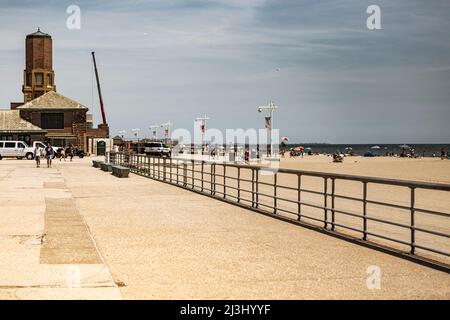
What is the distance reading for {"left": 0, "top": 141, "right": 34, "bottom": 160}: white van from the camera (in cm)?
7156

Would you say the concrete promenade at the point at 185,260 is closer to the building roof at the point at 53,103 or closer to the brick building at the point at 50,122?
the brick building at the point at 50,122

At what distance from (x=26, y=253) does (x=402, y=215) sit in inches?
485

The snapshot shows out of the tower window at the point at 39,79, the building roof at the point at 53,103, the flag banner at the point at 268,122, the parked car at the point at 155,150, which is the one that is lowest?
the parked car at the point at 155,150

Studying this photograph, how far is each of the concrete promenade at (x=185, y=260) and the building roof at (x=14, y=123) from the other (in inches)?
2887

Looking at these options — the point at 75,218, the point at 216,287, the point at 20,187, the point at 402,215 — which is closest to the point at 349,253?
the point at 216,287

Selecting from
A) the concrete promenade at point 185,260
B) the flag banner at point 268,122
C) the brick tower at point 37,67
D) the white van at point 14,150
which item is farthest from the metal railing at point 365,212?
the brick tower at point 37,67

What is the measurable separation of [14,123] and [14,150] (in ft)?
56.9

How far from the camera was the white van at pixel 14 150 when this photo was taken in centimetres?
7156

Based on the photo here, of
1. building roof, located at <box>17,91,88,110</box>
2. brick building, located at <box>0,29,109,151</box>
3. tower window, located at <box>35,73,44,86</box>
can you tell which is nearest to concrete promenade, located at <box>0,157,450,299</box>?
brick building, located at <box>0,29,109,151</box>

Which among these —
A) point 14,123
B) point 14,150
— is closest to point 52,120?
point 14,123

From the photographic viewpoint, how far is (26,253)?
10.3 m
